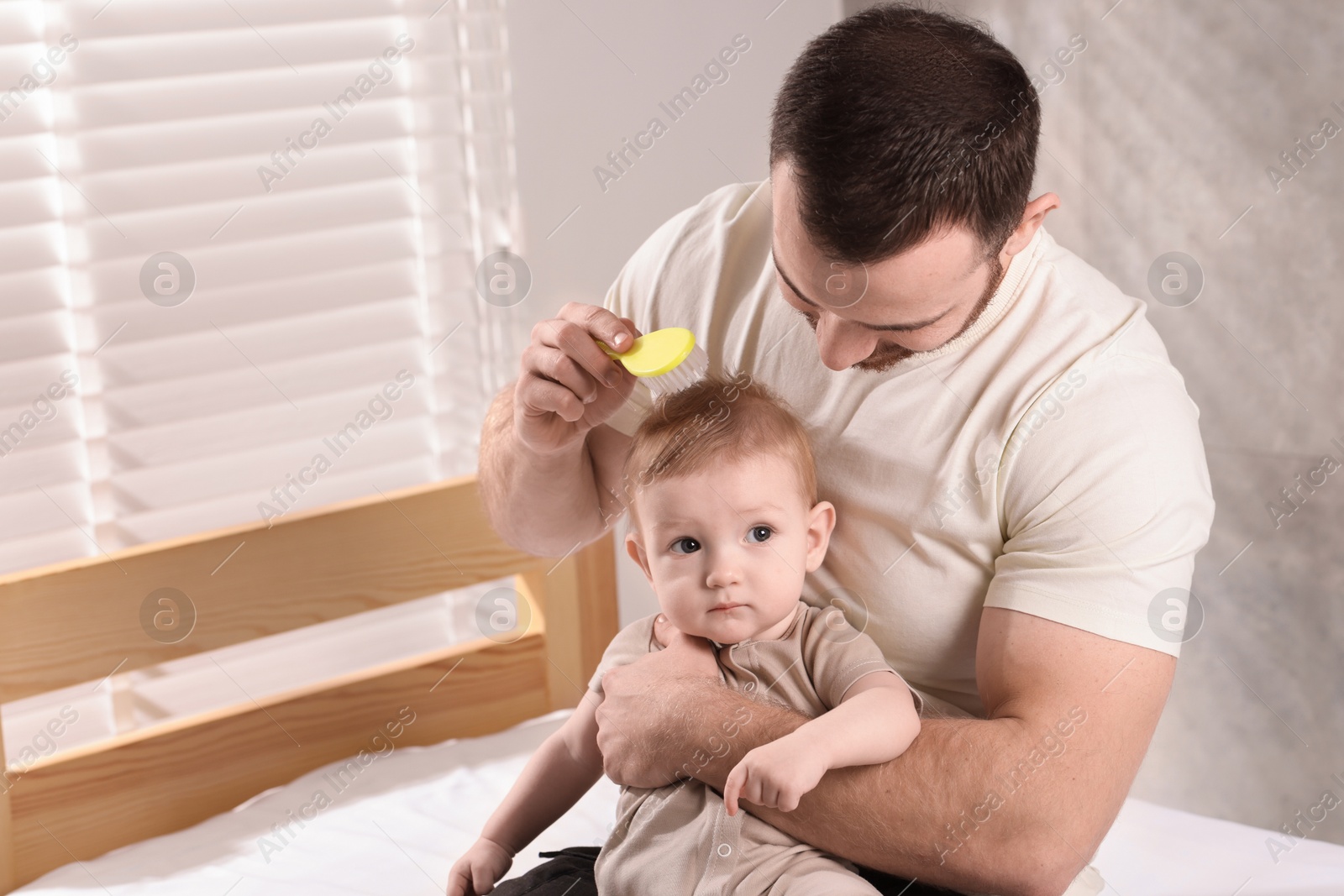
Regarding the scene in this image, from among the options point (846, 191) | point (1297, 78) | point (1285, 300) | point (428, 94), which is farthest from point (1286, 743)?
point (428, 94)

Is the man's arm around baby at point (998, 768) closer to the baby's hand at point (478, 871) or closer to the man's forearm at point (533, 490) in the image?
the baby's hand at point (478, 871)

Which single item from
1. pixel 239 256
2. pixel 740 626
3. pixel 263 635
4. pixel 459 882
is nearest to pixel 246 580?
pixel 263 635

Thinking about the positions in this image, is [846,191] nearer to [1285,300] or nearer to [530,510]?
[530,510]

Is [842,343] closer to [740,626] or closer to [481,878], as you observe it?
[740,626]

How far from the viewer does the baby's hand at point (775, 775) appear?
89 cm

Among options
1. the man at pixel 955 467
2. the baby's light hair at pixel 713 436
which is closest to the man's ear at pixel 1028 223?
the man at pixel 955 467

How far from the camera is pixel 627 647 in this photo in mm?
1159

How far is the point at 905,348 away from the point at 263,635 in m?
1.02

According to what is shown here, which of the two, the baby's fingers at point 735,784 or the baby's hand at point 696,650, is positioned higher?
the baby's hand at point 696,650

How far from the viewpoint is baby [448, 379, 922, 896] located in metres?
0.98

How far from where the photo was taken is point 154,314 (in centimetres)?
157

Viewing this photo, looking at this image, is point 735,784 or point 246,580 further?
point 246,580

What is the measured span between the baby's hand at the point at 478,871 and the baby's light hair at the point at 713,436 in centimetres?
A: 36

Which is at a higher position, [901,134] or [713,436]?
[901,134]
